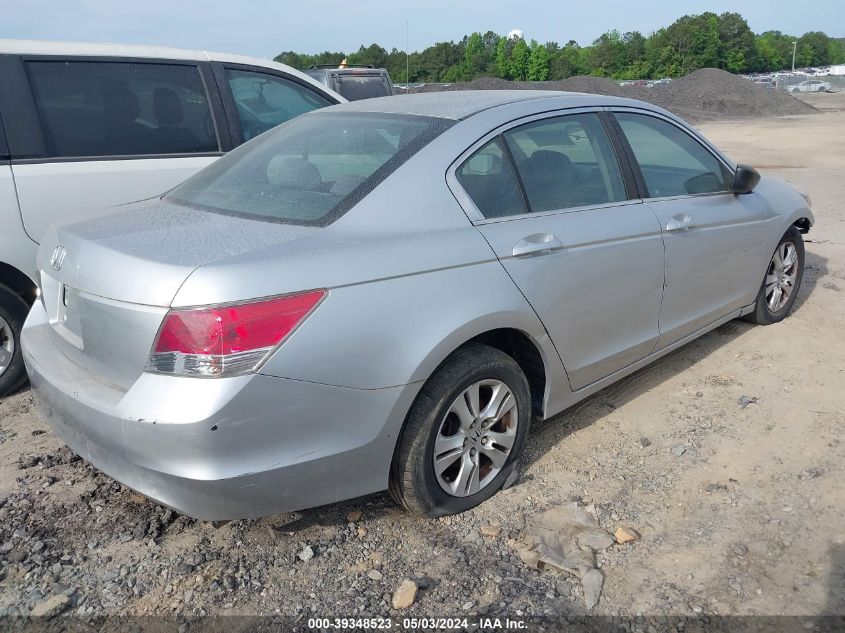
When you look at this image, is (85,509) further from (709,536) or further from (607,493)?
(709,536)

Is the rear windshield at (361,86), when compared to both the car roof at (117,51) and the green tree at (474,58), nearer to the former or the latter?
the car roof at (117,51)

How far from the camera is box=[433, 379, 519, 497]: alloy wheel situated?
3098 mm

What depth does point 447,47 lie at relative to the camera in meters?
87.1

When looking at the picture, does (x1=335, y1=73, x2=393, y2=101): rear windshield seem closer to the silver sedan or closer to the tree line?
the silver sedan

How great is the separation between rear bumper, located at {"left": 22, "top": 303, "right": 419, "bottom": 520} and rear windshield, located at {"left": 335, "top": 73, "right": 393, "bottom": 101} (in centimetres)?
1079

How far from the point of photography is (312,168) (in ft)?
10.9

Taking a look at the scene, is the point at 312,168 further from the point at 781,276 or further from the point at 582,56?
the point at 582,56

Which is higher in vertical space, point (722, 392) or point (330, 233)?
point (330, 233)

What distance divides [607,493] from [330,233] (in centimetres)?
176

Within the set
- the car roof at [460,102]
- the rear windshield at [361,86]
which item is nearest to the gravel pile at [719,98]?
the rear windshield at [361,86]

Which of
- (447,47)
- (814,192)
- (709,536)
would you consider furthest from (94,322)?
(447,47)

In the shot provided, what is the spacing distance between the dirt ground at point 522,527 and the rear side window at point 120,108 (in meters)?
1.58

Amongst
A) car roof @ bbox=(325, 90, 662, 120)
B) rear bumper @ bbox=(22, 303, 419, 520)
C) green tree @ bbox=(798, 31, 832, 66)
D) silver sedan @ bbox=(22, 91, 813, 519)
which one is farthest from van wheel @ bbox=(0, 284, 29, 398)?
green tree @ bbox=(798, 31, 832, 66)

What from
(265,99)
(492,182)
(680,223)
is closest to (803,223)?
(680,223)
